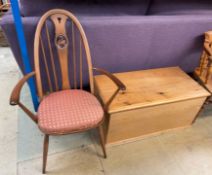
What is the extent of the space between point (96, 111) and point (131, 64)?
62 cm

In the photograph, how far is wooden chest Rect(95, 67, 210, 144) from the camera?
1.23 metres

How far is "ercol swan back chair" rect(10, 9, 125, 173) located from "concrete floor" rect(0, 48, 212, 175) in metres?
0.19

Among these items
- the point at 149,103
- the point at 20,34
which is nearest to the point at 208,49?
the point at 149,103

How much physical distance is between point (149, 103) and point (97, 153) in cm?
53

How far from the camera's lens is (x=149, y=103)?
1.23 m

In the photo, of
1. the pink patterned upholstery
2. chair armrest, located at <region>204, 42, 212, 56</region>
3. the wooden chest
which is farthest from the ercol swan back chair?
chair armrest, located at <region>204, 42, 212, 56</region>

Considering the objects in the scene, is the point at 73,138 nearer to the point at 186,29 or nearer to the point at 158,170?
the point at 158,170

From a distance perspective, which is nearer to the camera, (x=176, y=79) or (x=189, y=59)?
(x=176, y=79)

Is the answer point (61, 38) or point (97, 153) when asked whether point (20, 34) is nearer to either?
point (61, 38)

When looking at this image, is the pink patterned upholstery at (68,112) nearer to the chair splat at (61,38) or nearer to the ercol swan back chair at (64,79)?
the ercol swan back chair at (64,79)

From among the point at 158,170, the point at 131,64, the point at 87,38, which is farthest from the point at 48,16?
the point at 158,170

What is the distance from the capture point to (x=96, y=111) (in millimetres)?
1085

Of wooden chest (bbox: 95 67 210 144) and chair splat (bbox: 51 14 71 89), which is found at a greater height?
chair splat (bbox: 51 14 71 89)

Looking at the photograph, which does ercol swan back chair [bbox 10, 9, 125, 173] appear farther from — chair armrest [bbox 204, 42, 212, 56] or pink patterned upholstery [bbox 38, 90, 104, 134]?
chair armrest [bbox 204, 42, 212, 56]
